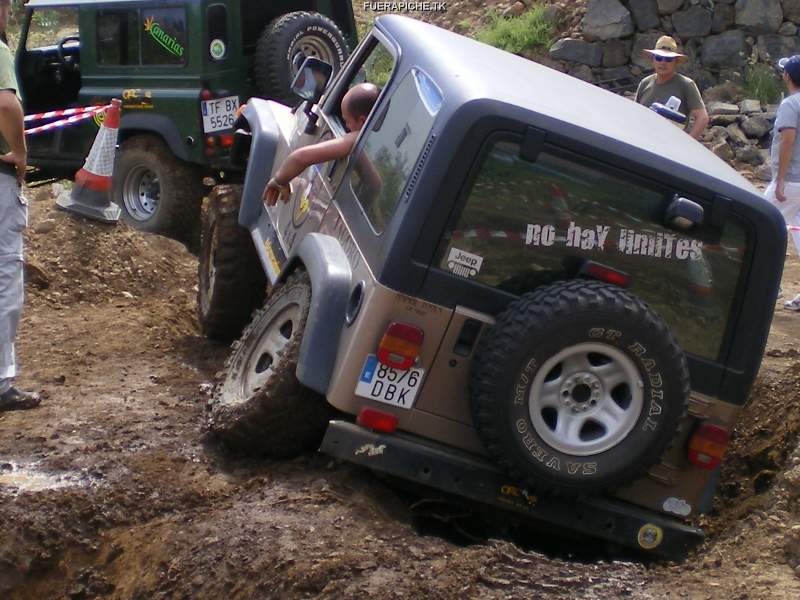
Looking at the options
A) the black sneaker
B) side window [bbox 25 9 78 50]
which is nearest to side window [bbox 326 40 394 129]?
the black sneaker

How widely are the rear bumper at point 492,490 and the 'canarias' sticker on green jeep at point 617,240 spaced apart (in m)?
0.83

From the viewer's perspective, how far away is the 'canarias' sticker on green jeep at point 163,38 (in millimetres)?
9406

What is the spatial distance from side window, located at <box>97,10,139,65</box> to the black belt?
4569 millimetres

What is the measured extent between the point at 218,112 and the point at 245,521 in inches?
229

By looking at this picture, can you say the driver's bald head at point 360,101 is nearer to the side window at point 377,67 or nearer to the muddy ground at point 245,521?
the side window at point 377,67

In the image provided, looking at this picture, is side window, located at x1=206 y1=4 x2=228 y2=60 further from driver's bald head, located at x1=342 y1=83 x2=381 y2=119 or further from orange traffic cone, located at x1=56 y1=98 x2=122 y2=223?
driver's bald head, located at x1=342 y1=83 x2=381 y2=119

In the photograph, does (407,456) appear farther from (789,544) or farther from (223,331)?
(223,331)

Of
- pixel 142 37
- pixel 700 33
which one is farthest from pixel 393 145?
pixel 700 33

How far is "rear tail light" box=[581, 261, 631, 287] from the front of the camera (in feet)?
13.8

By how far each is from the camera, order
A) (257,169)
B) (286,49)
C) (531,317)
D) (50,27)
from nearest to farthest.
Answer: (531,317) → (257,169) → (286,49) → (50,27)

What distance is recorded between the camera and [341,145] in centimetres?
496

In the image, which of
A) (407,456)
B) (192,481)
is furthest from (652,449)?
(192,481)

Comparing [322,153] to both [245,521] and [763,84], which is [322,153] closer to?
[245,521]

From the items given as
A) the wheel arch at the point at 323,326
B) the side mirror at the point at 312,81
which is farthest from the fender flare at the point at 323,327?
the side mirror at the point at 312,81
